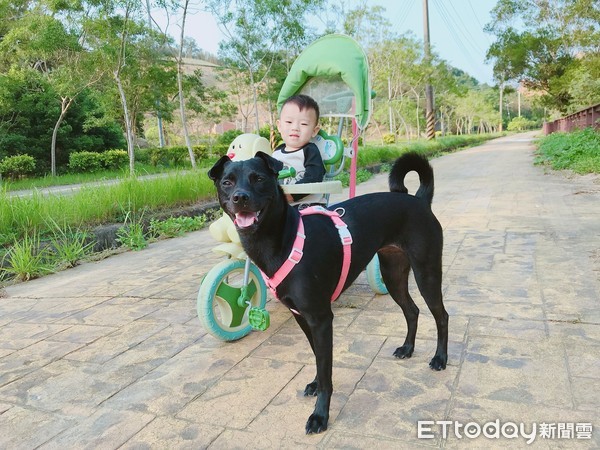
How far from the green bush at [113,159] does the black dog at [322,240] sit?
69.8 feet

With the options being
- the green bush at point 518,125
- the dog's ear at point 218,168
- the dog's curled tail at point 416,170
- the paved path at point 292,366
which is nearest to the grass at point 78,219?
the paved path at point 292,366

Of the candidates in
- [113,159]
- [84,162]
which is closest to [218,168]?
[84,162]

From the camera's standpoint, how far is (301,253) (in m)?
2.06

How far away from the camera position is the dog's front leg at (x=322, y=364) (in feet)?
6.62

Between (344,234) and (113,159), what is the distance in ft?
72.3

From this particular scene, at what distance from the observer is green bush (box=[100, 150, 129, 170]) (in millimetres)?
21828

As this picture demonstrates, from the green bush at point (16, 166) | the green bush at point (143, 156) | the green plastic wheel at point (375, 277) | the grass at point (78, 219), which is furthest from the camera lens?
the green bush at point (143, 156)

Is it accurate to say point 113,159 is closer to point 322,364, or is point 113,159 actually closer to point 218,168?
point 218,168

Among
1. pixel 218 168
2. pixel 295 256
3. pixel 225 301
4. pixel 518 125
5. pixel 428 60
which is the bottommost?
pixel 225 301

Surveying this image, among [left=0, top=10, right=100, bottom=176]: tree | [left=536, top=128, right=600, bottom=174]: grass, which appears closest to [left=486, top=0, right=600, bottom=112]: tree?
[left=536, top=128, right=600, bottom=174]: grass

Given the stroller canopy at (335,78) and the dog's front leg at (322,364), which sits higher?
the stroller canopy at (335,78)

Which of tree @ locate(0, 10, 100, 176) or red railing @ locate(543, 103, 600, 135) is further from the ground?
tree @ locate(0, 10, 100, 176)

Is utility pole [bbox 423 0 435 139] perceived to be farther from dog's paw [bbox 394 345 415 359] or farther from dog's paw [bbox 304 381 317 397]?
dog's paw [bbox 304 381 317 397]

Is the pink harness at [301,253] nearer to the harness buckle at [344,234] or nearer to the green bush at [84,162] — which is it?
the harness buckle at [344,234]
